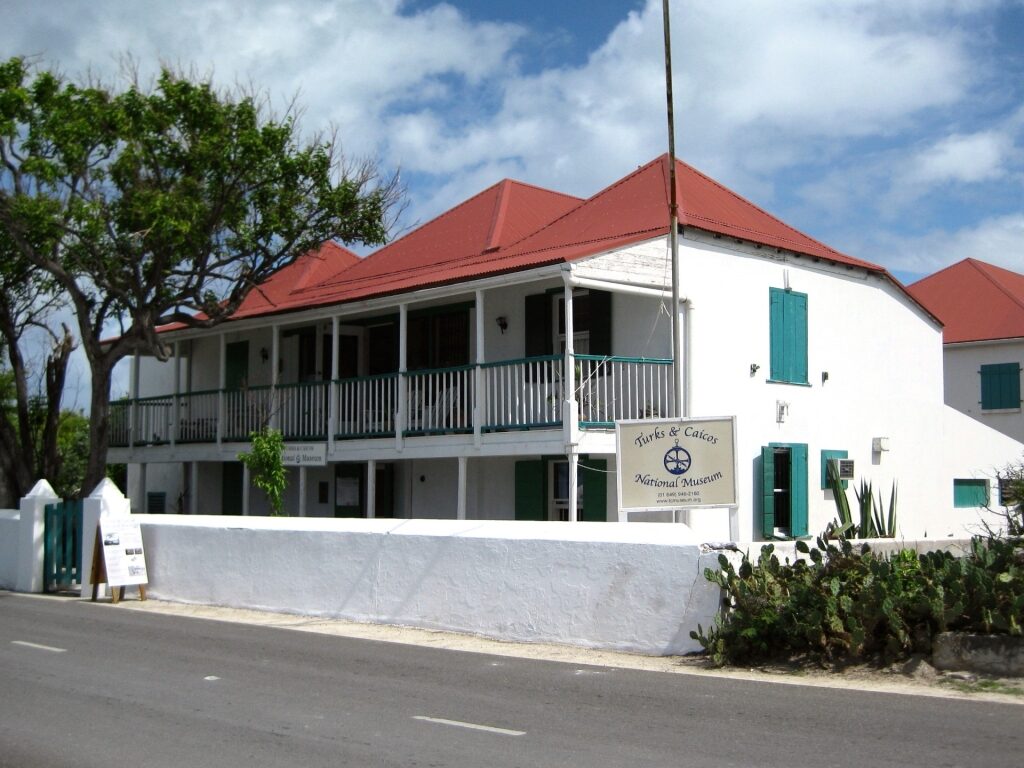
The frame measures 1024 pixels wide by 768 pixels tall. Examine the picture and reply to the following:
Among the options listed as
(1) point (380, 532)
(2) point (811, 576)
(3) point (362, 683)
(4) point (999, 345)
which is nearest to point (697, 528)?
(1) point (380, 532)

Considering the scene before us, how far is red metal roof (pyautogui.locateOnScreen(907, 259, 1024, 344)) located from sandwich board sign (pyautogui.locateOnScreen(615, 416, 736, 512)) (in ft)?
55.8

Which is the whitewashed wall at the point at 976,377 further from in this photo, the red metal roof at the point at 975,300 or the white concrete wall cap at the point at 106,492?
the white concrete wall cap at the point at 106,492

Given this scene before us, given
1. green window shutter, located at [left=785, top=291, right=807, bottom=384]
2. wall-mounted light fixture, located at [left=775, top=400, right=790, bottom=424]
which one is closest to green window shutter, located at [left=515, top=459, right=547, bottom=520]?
wall-mounted light fixture, located at [left=775, top=400, right=790, bottom=424]

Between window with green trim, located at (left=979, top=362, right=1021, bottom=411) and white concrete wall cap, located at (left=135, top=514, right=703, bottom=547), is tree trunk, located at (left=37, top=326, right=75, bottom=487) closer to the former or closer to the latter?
white concrete wall cap, located at (left=135, top=514, right=703, bottom=547)

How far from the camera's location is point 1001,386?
1055 inches

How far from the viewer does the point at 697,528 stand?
17.0m

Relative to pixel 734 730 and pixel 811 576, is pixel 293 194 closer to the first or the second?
pixel 811 576

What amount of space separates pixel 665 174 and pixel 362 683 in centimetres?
1226

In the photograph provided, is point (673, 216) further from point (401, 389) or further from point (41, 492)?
point (41, 492)

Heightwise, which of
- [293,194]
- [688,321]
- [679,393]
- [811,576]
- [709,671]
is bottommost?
[709,671]

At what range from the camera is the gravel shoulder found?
8828mm

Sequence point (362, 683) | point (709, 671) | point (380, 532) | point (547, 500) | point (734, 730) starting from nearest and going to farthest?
1. point (734, 730)
2. point (362, 683)
3. point (709, 671)
4. point (380, 532)
5. point (547, 500)

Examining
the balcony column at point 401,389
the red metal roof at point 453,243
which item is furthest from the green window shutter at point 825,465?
the balcony column at point 401,389

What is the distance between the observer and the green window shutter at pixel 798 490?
715 inches
